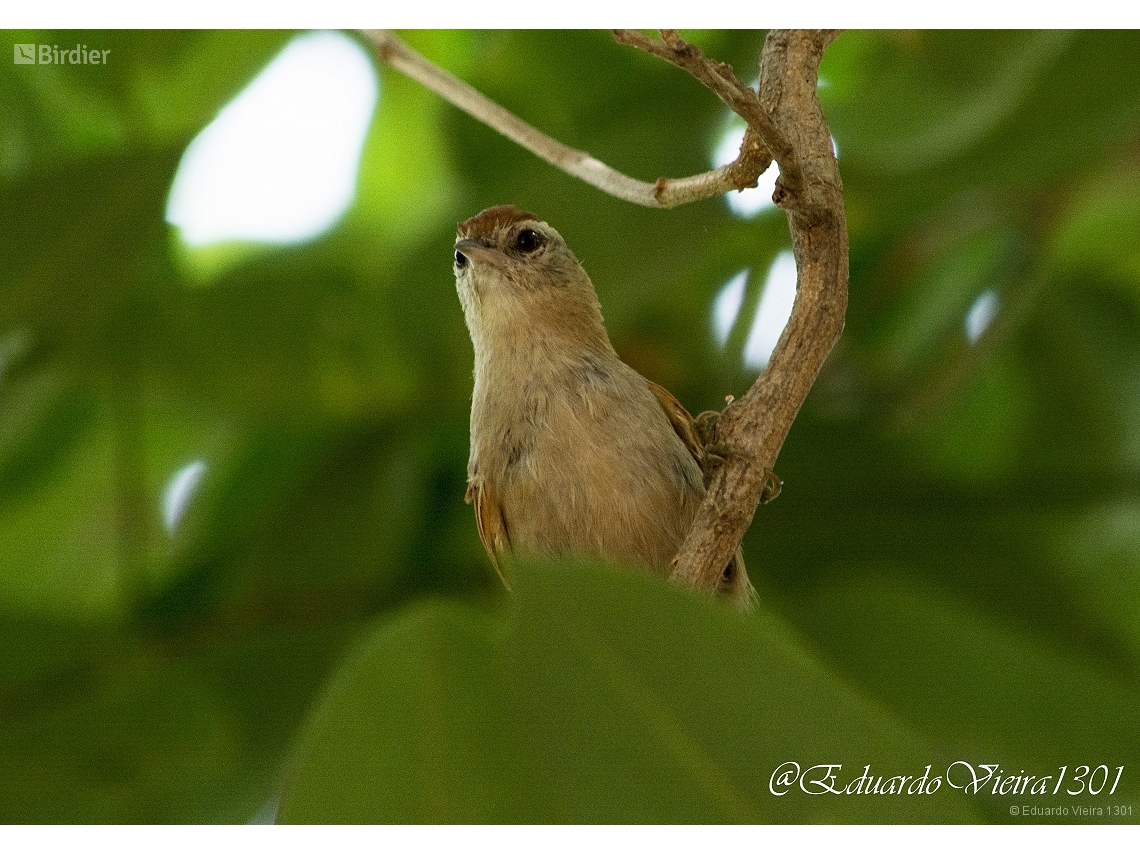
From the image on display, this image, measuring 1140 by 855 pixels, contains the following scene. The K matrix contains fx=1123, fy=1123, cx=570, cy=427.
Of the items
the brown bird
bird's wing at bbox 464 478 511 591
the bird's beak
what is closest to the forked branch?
the brown bird

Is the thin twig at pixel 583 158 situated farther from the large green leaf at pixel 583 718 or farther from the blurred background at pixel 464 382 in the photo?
the large green leaf at pixel 583 718

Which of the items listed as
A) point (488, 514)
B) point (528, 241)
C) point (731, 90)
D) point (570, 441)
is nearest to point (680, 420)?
point (570, 441)

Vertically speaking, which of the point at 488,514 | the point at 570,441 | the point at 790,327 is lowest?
the point at 488,514

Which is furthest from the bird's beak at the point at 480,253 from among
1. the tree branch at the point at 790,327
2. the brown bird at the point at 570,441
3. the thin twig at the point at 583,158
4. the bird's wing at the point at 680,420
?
the tree branch at the point at 790,327

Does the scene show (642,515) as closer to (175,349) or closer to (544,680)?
(175,349)

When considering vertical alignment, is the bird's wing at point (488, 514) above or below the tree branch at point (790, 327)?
below

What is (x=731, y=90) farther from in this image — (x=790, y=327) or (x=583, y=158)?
(x=583, y=158)

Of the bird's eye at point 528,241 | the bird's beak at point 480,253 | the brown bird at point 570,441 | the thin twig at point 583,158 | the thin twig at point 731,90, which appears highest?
the thin twig at point 731,90

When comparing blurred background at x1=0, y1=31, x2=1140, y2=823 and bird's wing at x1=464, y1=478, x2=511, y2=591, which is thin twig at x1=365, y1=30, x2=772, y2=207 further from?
bird's wing at x1=464, y1=478, x2=511, y2=591
